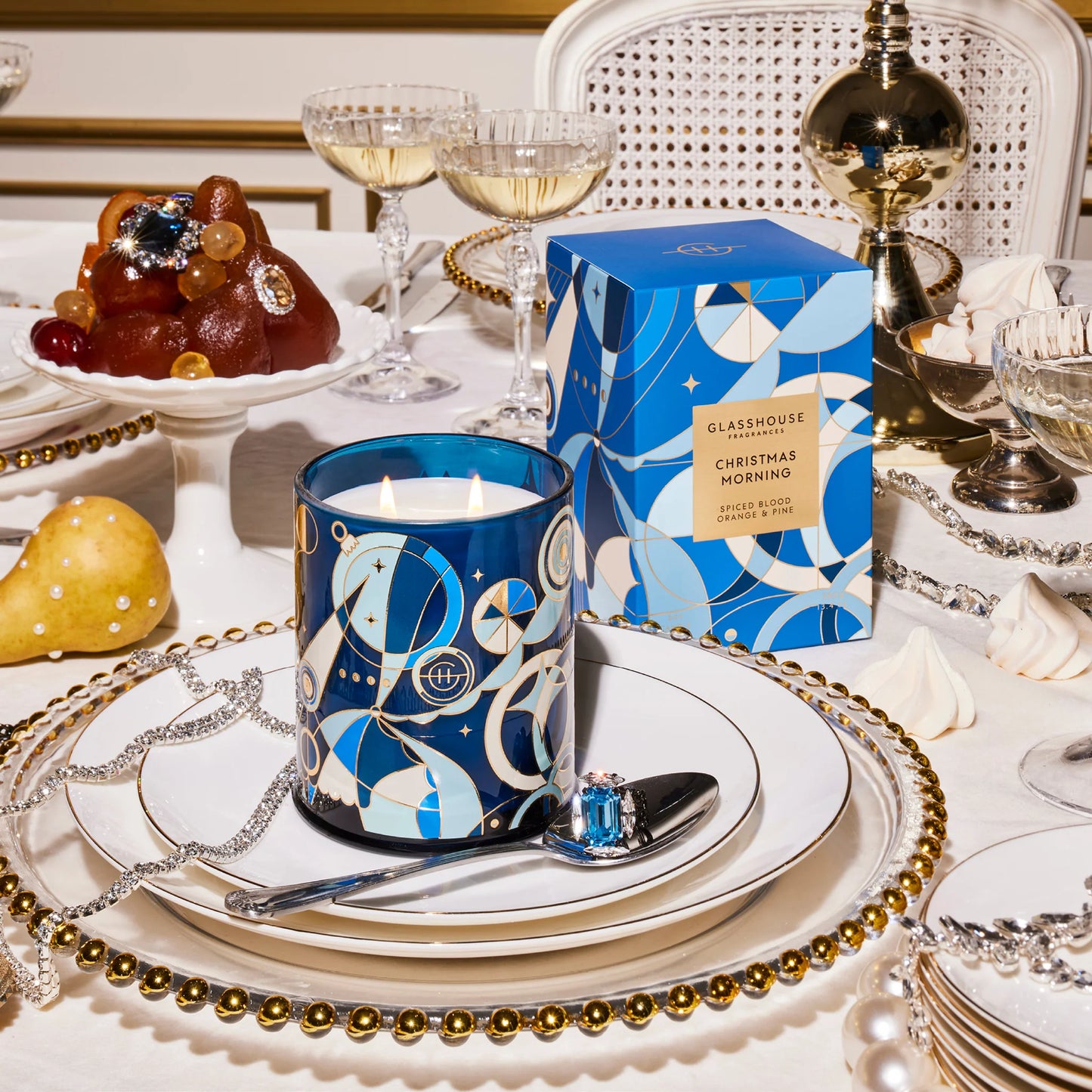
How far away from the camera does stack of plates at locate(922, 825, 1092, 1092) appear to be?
0.35 meters

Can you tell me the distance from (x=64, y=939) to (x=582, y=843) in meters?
0.16

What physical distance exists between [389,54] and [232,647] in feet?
8.24

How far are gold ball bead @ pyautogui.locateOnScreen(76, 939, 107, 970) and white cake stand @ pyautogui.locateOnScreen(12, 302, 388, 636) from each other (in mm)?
299

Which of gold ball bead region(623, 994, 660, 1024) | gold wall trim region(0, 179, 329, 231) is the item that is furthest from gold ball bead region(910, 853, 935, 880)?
gold wall trim region(0, 179, 329, 231)

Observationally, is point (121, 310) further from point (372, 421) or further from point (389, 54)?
point (389, 54)

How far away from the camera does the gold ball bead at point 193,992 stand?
1.23 ft

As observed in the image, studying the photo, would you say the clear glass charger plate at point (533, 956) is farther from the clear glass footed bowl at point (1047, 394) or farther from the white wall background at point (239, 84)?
the white wall background at point (239, 84)

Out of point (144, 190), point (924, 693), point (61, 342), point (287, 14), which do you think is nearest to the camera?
point (924, 693)

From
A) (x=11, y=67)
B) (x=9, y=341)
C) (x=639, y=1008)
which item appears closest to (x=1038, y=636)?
(x=639, y=1008)

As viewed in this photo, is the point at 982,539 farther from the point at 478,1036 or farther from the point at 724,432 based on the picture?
the point at 478,1036

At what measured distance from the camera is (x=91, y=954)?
39 centimetres

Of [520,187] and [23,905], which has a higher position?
[520,187]

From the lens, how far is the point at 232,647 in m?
0.56

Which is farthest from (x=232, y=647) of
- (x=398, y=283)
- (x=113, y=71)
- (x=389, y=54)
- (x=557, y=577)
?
(x=113, y=71)
